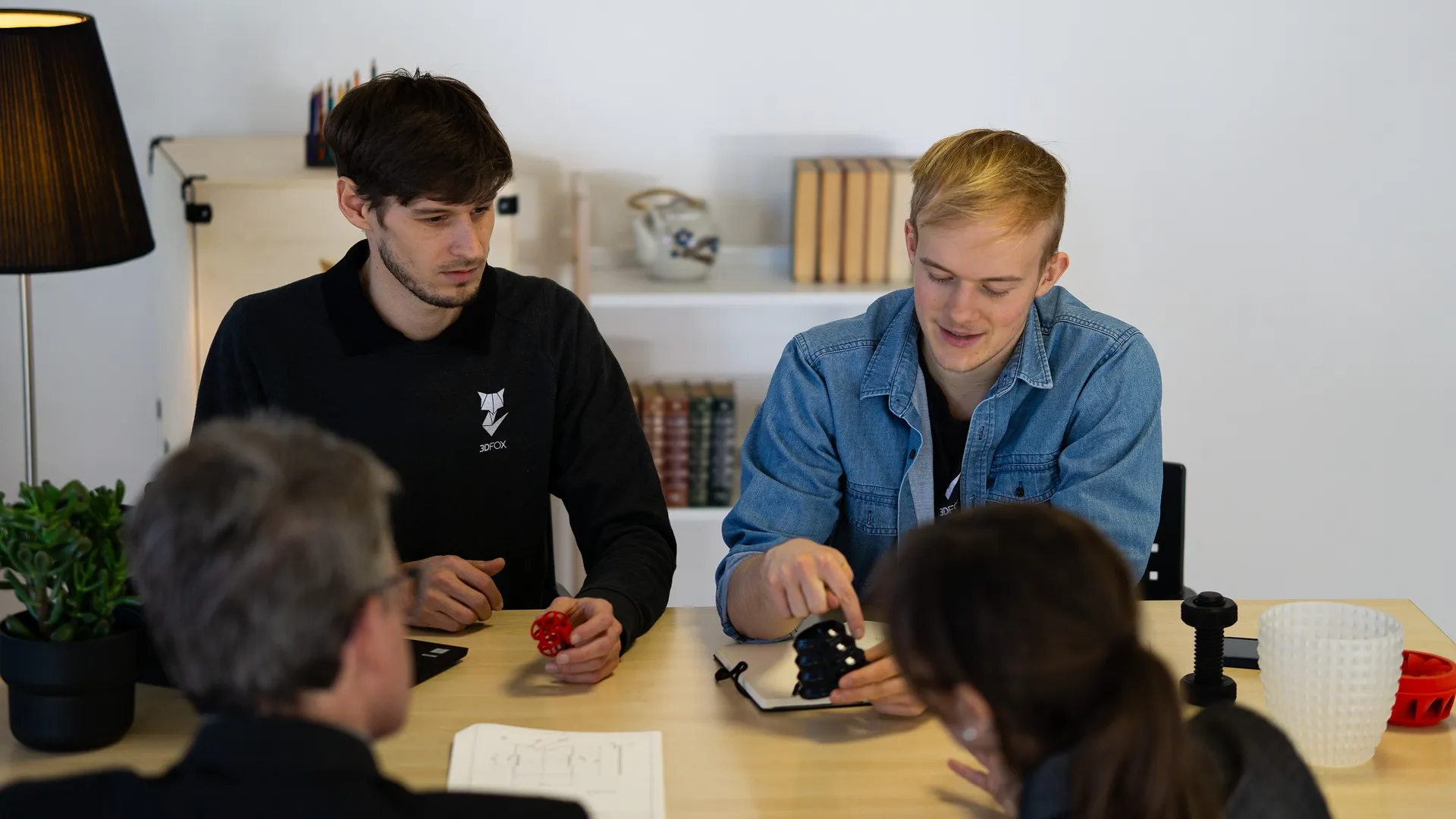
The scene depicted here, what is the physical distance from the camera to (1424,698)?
152cm

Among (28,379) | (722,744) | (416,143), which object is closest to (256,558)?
(722,744)

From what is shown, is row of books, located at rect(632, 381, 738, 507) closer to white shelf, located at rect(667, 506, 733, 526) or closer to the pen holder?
white shelf, located at rect(667, 506, 733, 526)

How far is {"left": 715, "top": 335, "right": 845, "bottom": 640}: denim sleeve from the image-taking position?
6.21 ft

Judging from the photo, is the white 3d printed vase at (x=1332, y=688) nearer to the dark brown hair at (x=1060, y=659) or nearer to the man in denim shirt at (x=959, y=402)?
the man in denim shirt at (x=959, y=402)

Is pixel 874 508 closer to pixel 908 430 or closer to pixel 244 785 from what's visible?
pixel 908 430

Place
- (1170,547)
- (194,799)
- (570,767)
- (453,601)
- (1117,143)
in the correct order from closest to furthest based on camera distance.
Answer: (194,799) < (570,767) < (453,601) < (1170,547) < (1117,143)

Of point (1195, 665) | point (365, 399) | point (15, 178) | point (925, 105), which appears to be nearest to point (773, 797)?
point (1195, 665)

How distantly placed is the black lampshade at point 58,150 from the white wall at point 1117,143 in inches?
28.8

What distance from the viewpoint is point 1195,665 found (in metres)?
1.60

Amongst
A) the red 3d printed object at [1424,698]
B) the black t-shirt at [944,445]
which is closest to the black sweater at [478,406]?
the black t-shirt at [944,445]

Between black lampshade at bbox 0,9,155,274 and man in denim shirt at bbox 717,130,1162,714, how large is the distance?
114cm

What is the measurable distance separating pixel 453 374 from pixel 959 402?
70 centimetres

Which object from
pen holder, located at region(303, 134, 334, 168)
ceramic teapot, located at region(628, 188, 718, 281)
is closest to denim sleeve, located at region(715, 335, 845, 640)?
ceramic teapot, located at region(628, 188, 718, 281)

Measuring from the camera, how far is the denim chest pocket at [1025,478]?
1.91m
